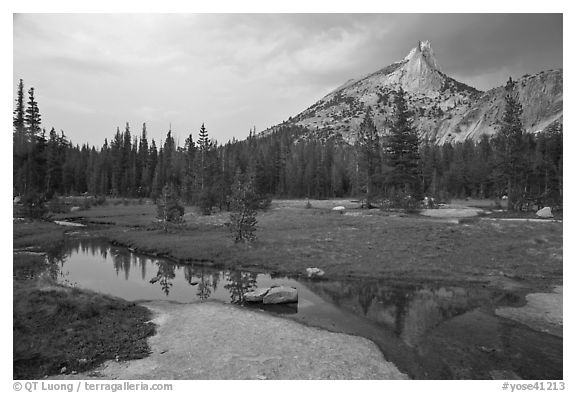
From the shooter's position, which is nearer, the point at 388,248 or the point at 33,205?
the point at 388,248

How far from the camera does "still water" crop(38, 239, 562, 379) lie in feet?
44.7

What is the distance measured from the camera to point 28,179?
60.5 metres

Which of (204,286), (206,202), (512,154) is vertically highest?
(512,154)

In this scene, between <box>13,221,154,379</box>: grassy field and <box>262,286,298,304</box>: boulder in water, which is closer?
<box>13,221,154,379</box>: grassy field

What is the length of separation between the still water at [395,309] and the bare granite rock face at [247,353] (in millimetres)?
1485

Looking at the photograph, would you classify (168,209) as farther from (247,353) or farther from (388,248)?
(247,353)

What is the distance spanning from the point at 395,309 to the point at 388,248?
14.1 metres

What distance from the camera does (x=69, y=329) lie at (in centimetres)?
1508

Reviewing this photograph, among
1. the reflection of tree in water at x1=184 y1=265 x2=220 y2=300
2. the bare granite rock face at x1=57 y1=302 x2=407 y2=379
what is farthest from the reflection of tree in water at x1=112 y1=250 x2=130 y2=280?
the bare granite rock face at x1=57 y1=302 x2=407 y2=379

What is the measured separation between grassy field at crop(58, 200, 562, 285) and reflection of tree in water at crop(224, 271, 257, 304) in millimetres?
2014

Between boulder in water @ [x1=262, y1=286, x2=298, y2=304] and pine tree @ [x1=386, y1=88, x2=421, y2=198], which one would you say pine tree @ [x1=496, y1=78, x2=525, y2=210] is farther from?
boulder in water @ [x1=262, y1=286, x2=298, y2=304]

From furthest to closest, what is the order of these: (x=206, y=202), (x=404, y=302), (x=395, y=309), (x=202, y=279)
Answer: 1. (x=206, y=202)
2. (x=202, y=279)
3. (x=404, y=302)
4. (x=395, y=309)

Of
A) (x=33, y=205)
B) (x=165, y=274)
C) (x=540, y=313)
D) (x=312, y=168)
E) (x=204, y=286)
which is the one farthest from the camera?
(x=312, y=168)

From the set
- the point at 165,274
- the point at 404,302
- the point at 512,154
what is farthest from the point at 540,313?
the point at 512,154
